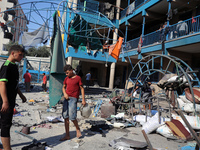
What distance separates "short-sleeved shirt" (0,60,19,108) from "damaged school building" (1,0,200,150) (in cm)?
234

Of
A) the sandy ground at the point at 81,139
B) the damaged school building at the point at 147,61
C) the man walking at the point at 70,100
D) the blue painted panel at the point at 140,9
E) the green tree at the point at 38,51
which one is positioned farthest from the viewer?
the green tree at the point at 38,51

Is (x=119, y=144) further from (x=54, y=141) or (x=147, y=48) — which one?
(x=147, y=48)

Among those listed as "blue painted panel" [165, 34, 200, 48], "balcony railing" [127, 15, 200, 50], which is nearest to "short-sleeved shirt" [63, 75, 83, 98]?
"blue painted panel" [165, 34, 200, 48]

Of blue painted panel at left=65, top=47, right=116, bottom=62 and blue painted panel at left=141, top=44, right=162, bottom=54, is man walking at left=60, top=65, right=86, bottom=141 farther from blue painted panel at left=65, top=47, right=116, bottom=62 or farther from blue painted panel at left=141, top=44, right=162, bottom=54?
blue painted panel at left=65, top=47, right=116, bottom=62

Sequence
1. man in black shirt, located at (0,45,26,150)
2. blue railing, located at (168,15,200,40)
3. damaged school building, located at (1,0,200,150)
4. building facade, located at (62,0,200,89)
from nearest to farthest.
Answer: man in black shirt, located at (0,45,26,150) < damaged school building, located at (1,0,200,150) < blue railing, located at (168,15,200,40) < building facade, located at (62,0,200,89)

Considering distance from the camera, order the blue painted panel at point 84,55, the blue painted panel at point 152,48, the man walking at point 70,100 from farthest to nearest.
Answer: the blue painted panel at point 84,55
the blue painted panel at point 152,48
the man walking at point 70,100

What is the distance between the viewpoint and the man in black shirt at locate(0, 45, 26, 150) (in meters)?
2.54

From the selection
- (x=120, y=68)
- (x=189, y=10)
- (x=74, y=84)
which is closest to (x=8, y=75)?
(x=74, y=84)

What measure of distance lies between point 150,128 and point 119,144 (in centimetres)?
156

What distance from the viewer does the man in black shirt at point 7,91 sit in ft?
8.32

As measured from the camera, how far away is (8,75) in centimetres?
Result: 264

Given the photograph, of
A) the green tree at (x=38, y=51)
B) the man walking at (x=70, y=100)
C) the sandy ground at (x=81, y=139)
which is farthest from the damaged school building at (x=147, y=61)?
the green tree at (x=38, y=51)

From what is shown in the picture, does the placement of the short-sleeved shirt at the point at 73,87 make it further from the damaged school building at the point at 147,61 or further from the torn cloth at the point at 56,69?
the torn cloth at the point at 56,69

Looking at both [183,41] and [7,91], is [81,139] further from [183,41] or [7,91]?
[183,41]
